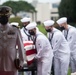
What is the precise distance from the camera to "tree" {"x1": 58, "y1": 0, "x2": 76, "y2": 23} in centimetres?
5869

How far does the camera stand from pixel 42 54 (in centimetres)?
1027

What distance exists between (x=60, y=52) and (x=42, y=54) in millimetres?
1784

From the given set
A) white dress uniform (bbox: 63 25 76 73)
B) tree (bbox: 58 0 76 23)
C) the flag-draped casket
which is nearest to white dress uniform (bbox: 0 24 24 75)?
the flag-draped casket

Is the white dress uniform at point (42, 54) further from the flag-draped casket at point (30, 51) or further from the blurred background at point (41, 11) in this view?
the blurred background at point (41, 11)

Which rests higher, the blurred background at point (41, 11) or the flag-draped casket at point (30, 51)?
the flag-draped casket at point (30, 51)

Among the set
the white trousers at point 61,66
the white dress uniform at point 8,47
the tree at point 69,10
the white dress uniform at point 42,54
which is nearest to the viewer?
the white dress uniform at point 8,47

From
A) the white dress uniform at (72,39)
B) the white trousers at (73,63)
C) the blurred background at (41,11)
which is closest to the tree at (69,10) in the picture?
the blurred background at (41,11)

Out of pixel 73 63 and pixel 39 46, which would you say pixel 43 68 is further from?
pixel 73 63

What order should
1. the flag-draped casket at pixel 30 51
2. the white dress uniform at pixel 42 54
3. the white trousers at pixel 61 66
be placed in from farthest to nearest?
the white trousers at pixel 61 66
the white dress uniform at pixel 42 54
the flag-draped casket at pixel 30 51

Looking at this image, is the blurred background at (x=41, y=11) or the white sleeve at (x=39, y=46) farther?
the blurred background at (x=41, y=11)

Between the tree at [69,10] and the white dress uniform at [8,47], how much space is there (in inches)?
2015

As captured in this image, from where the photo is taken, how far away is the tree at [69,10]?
193 ft

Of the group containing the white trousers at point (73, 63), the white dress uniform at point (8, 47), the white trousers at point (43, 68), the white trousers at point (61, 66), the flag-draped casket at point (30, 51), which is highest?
the white dress uniform at point (8, 47)

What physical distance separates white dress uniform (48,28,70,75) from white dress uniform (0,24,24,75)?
4.49m
